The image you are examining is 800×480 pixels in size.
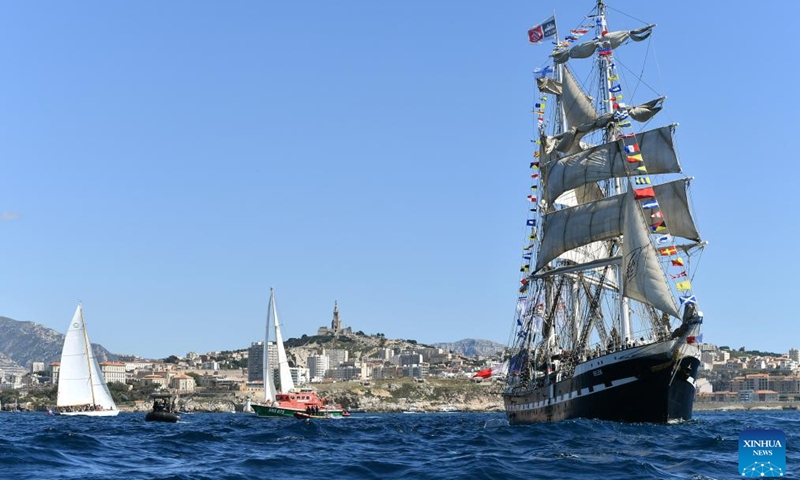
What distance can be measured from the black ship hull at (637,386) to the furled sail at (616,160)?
62.4 ft

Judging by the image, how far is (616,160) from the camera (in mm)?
85125

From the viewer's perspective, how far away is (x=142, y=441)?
2240 inches

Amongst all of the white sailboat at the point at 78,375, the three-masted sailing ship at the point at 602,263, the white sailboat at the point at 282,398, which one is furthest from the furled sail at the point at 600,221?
the white sailboat at the point at 78,375

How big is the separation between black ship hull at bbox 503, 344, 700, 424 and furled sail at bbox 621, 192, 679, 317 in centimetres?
326

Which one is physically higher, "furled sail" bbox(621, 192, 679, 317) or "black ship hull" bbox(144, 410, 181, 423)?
"furled sail" bbox(621, 192, 679, 317)

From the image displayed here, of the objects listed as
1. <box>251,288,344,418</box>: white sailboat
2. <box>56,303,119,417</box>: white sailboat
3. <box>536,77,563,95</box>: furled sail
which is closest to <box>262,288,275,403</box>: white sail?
<box>251,288,344,418</box>: white sailboat

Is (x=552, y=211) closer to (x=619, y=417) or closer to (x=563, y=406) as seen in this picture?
(x=563, y=406)

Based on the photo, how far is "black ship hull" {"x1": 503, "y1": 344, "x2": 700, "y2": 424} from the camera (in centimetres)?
6806

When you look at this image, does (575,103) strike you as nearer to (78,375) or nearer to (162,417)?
(162,417)

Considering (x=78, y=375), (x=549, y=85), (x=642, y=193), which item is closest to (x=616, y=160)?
(x=642, y=193)

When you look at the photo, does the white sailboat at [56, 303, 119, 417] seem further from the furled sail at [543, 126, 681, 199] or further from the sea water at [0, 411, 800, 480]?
the sea water at [0, 411, 800, 480]

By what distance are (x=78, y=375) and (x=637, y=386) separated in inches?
2940

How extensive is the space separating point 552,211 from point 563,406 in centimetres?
2253

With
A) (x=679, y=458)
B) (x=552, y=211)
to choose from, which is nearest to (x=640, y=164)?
(x=552, y=211)
